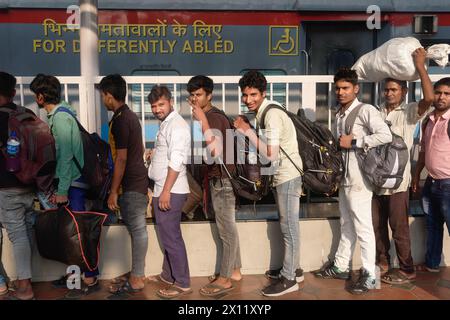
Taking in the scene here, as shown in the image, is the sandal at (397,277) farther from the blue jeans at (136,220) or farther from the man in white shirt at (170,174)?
the blue jeans at (136,220)

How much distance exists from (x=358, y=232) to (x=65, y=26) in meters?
3.99

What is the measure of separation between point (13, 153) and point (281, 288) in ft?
7.24

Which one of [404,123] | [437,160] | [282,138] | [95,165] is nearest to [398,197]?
[437,160]

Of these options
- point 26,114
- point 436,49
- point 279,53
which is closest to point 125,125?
point 26,114

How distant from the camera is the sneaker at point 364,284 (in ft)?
11.5

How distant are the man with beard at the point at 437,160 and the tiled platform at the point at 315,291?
422mm

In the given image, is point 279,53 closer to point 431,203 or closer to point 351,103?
point 351,103

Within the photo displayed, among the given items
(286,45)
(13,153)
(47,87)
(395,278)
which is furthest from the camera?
(286,45)

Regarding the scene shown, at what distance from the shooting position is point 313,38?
5762mm

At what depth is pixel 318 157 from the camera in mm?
3496

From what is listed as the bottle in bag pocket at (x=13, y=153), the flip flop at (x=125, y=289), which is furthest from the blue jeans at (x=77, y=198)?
the flip flop at (x=125, y=289)

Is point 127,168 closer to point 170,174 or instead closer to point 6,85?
point 170,174

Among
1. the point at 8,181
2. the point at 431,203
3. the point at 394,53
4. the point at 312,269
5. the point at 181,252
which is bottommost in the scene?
the point at 312,269

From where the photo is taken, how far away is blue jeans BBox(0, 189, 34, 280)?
→ 11.1ft
